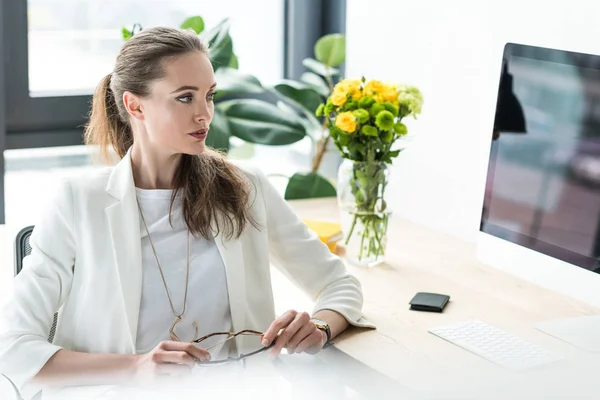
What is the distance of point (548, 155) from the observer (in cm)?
157

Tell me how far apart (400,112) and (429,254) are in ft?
1.27

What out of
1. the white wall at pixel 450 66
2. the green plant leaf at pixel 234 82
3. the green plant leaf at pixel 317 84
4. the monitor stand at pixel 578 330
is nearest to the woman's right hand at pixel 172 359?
the monitor stand at pixel 578 330

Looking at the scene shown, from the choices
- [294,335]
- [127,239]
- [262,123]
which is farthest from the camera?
[262,123]

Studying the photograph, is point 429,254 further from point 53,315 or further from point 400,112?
point 53,315

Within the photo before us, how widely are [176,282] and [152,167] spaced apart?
0.79 ft

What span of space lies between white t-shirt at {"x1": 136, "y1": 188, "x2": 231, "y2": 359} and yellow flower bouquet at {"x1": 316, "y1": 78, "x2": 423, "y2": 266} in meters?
0.47

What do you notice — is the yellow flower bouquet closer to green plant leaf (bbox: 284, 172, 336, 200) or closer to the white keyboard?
the white keyboard

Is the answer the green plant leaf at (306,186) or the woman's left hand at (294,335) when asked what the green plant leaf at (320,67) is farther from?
the woman's left hand at (294,335)

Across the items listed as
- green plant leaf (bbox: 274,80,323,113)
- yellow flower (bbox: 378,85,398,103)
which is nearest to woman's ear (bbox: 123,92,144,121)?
yellow flower (bbox: 378,85,398,103)

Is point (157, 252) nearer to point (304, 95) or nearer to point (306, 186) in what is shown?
point (306, 186)

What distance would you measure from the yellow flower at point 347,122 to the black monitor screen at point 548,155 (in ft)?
1.10

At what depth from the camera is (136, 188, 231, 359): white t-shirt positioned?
5.24 ft

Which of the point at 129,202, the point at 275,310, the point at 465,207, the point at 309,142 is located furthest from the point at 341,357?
the point at 309,142

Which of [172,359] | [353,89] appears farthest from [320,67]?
[172,359]
